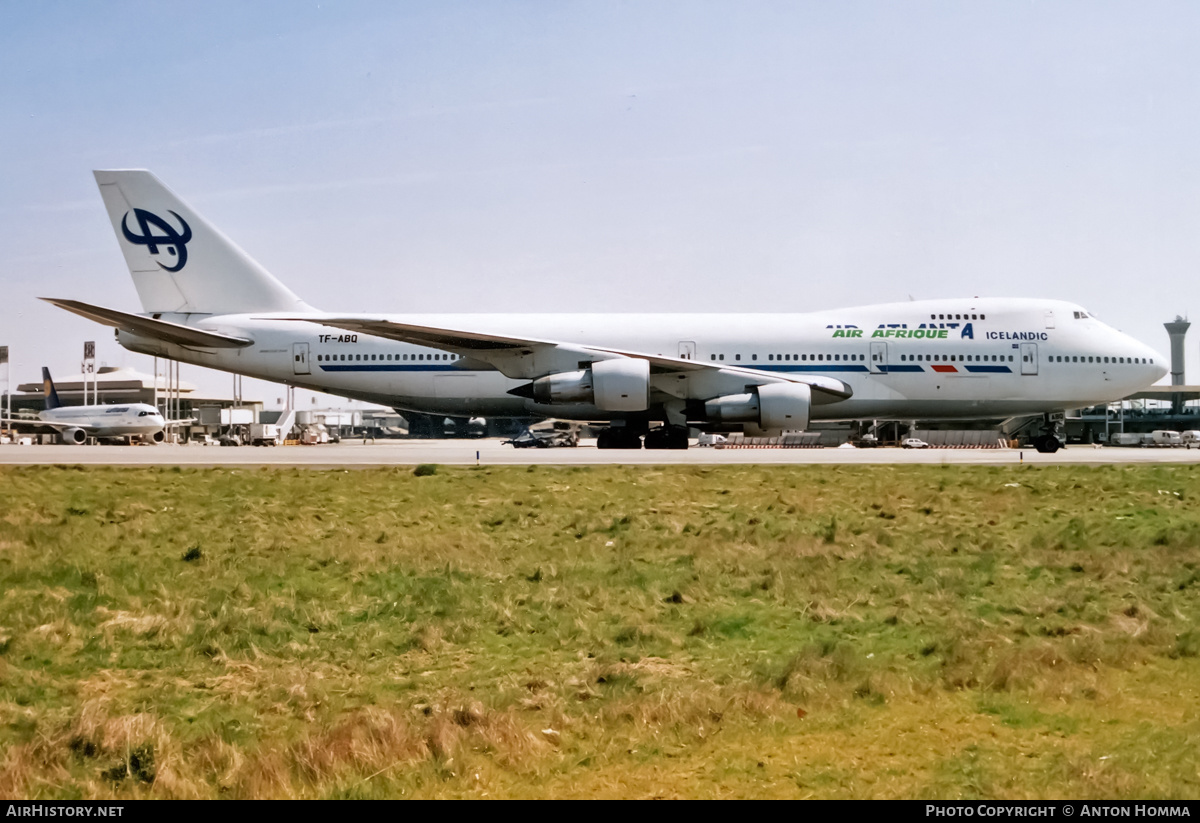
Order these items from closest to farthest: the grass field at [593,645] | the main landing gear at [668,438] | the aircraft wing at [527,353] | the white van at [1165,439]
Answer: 1. the grass field at [593,645]
2. the aircraft wing at [527,353]
3. the main landing gear at [668,438]
4. the white van at [1165,439]

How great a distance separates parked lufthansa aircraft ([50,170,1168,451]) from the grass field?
14.0 metres

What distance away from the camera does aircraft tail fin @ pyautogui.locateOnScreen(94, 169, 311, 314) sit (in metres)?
31.7

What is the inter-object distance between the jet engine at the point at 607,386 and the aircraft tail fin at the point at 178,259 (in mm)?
10833

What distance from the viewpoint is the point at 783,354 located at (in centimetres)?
3044

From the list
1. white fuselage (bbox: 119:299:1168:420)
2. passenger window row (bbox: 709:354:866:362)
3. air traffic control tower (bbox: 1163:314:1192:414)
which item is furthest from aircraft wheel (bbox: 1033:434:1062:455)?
air traffic control tower (bbox: 1163:314:1192:414)

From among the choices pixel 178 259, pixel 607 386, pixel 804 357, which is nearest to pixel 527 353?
pixel 607 386

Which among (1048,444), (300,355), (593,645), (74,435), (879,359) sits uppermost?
(300,355)

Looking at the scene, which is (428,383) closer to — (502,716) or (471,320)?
(471,320)

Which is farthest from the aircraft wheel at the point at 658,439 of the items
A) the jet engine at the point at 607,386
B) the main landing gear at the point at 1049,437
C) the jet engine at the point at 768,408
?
the main landing gear at the point at 1049,437

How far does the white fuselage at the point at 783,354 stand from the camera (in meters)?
30.5

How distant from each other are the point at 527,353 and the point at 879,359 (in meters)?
11.1

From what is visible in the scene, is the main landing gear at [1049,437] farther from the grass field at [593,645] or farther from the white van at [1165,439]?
the white van at [1165,439]

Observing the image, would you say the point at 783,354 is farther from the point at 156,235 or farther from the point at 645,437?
the point at 156,235

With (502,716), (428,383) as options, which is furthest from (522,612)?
(428,383)
